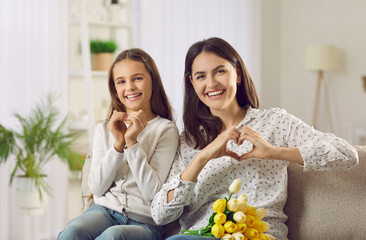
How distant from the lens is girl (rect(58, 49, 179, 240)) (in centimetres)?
189

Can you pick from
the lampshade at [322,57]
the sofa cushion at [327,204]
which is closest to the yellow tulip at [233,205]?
the sofa cushion at [327,204]

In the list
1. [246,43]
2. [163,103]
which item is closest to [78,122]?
[246,43]

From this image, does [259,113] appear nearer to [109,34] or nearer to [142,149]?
[142,149]

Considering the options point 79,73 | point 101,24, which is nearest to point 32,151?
point 79,73

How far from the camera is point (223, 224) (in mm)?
1601

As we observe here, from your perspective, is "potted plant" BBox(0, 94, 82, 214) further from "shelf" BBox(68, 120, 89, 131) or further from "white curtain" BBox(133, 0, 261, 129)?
"white curtain" BBox(133, 0, 261, 129)

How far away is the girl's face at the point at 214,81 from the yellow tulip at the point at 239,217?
509 millimetres

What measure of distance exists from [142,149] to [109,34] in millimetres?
3050

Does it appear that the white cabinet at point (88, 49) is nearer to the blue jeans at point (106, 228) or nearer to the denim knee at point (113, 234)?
the blue jeans at point (106, 228)

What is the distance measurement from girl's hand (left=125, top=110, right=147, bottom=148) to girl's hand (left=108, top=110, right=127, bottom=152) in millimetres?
28

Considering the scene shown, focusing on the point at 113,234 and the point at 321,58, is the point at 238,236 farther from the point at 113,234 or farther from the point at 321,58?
the point at 321,58

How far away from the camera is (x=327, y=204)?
199cm

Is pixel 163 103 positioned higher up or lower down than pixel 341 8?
lower down

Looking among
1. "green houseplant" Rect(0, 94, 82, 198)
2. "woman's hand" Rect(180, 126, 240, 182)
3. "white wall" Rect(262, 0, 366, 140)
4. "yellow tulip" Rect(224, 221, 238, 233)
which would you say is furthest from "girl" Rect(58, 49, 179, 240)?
"white wall" Rect(262, 0, 366, 140)
